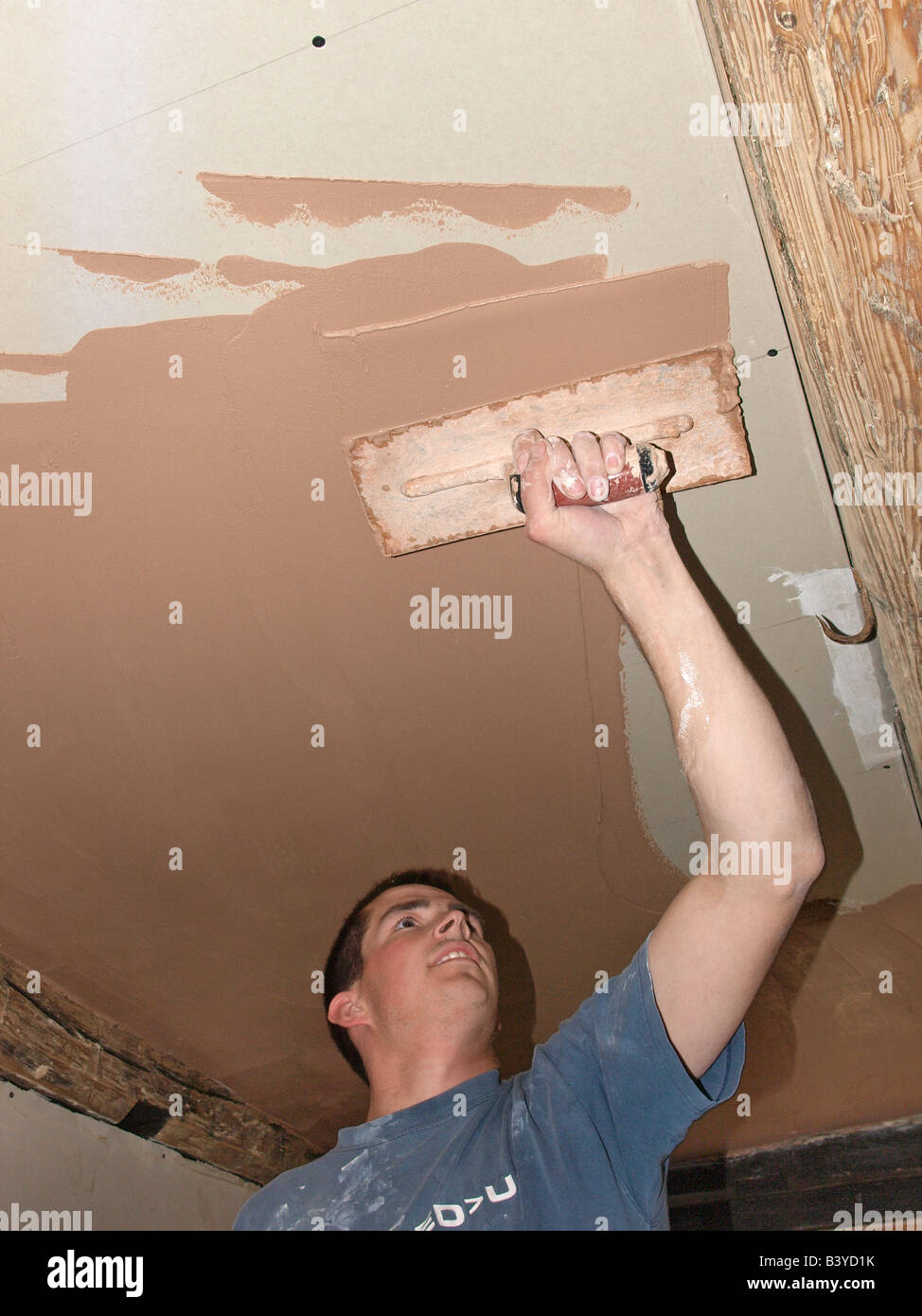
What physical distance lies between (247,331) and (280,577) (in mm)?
506

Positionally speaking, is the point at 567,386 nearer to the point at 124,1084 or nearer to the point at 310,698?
the point at 310,698

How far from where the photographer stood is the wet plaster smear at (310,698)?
65.2 inches

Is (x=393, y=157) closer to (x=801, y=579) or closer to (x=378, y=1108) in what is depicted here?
(x=801, y=579)

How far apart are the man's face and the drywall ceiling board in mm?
474

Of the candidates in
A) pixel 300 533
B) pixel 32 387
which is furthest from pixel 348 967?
pixel 32 387

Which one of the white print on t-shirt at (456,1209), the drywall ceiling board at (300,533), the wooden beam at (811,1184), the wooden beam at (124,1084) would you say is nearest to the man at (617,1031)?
the white print on t-shirt at (456,1209)

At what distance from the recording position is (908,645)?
163cm

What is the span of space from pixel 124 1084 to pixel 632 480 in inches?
84.6

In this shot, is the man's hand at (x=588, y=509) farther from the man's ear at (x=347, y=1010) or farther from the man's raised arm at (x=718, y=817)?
the man's ear at (x=347, y=1010)

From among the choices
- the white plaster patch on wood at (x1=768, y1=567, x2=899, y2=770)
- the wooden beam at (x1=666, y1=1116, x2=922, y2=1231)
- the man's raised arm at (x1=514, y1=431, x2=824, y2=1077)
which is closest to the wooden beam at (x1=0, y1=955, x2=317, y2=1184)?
the wooden beam at (x1=666, y1=1116, x2=922, y2=1231)

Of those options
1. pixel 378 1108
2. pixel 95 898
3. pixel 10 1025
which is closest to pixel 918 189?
pixel 378 1108

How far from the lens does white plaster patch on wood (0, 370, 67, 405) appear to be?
5.57ft

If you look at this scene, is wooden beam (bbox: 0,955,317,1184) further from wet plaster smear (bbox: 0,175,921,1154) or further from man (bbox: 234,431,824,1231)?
man (bbox: 234,431,824,1231)

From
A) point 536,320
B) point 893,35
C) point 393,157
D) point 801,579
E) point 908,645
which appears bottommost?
point 908,645
